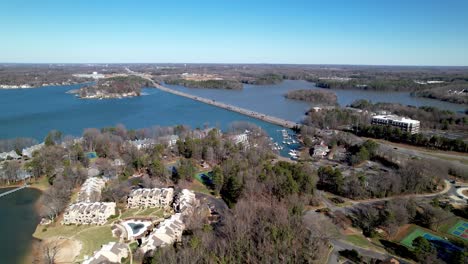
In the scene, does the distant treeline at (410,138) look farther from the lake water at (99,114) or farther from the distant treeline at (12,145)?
the distant treeline at (12,145)

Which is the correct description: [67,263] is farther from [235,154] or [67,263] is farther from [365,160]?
[365,160]

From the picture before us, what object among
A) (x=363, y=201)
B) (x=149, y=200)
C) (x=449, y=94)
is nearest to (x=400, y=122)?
(x=363, y=201)

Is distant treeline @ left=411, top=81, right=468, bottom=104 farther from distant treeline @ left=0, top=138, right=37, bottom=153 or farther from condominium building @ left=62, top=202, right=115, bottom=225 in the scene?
distant treeline @ left=0, top=138, right=37, bottom=153

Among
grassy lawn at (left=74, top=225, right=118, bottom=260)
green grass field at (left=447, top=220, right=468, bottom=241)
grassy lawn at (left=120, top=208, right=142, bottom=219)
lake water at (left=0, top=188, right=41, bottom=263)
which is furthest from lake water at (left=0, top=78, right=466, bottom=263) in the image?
green grass field at (left=447, top=220, right=468, bottom=241)

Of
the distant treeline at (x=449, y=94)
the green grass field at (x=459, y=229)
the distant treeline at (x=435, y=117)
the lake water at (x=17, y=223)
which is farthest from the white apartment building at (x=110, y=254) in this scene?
the distant treeline at (x=449, y=94)

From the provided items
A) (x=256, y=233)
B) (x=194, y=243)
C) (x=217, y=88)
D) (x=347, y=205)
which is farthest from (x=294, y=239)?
(x=217, y=88)

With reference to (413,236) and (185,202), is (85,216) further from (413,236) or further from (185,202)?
(413,236)

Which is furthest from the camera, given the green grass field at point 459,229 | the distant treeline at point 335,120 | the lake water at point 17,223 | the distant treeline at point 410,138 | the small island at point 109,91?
the small island at point 109,91
